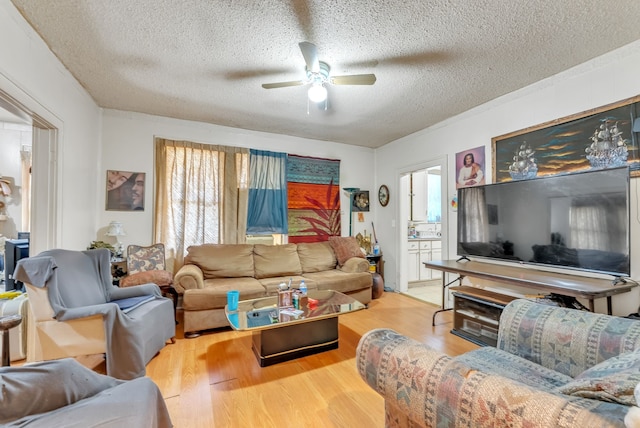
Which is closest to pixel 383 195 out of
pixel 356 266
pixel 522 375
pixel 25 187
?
pixel 356 266

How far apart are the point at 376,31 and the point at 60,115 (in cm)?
280

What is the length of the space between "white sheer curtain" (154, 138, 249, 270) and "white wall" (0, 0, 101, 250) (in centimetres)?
72

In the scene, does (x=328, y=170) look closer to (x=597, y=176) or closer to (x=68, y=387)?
(x=597, y=176)

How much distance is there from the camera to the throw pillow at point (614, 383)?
0.69 m

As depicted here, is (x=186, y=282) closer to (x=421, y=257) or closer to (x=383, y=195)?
(x=383, y=195)

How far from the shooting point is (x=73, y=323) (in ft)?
6.41

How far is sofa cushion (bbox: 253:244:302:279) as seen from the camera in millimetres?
3701

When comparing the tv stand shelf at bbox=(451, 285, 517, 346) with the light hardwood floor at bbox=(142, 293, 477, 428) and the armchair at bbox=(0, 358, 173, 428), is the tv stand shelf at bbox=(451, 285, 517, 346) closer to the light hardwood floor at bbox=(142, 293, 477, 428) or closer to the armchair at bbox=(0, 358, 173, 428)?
the light hardwood floor at bbox=(142, 293, 477, 428)

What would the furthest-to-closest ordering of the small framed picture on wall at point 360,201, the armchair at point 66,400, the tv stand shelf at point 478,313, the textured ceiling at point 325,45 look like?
1. the small framed picture on wall at point 360,201
2. the tv stand shelf at point 478,313
3. the textured ceiling at point 325,45
4. the armchair at point 66,400

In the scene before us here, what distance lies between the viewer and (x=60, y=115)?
246 cm

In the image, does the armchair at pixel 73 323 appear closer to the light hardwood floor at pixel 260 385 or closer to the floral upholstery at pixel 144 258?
the light hardwood floor at pixel 260 385

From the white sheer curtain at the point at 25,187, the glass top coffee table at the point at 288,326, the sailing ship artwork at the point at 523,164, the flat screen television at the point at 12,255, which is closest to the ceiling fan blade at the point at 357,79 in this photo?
the sailing ship artwork at the point at 523,164

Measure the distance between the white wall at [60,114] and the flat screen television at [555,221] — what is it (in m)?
4.00

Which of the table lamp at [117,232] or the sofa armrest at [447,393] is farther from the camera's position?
the table lamp at [117,232]
